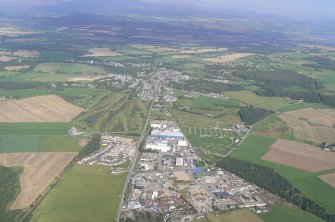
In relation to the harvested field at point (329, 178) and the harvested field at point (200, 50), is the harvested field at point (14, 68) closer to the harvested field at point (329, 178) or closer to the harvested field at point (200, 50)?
the harvested field at point (200, 50)

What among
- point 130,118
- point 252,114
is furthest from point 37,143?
point 252,114

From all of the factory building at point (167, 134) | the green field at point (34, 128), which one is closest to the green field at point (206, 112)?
the factory building at point (167, 134)

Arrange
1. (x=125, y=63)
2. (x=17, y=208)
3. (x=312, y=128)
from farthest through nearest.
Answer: (x=125, y=63)
(x=312, y=128)
(x=17, y=208)

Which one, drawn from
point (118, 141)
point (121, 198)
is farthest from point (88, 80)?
point (121, 198)

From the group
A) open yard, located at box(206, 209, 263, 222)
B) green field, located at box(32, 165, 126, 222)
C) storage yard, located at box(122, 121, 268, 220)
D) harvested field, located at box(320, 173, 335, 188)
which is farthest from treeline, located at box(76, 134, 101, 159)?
harvested field, located at box(320, 173, 335, 188)

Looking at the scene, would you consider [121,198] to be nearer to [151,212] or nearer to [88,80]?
[151,212]

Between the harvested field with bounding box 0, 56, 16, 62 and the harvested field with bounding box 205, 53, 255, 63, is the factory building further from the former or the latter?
the harvested field with bounding box 205, 53, 255, 63
